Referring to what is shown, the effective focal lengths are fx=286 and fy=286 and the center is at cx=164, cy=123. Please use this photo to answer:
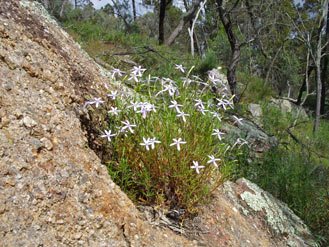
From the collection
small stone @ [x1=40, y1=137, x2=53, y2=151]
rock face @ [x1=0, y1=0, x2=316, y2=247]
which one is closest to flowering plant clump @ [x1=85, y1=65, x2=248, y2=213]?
rock face @ [x1=0, y1=0, x2=316, y2=247]

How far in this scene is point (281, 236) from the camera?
2.33 meters

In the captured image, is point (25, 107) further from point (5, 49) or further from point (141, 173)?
point (141, 173)

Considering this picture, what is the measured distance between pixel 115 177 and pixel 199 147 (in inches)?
22.8

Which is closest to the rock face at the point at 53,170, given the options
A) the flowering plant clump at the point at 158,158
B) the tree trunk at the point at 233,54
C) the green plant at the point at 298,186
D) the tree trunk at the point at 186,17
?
the flowering plant clump at the point at 158,158

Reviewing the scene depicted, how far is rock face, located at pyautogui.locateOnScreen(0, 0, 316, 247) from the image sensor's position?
120 cm

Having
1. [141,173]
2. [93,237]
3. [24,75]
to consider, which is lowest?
[93,237]

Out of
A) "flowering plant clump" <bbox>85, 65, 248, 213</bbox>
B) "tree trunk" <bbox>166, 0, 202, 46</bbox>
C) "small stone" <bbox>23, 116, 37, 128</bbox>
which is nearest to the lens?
"small stone" <bbox>23, 116, 37, 128</bbox>

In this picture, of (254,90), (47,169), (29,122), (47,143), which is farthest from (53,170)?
(254,90)

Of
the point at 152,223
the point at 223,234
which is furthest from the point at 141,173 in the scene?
the point at 223,234

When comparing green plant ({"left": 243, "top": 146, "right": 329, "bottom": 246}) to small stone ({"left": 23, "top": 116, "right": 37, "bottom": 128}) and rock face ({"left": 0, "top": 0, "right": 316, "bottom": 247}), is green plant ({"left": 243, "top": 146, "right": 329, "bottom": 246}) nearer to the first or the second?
rock face ({"left": 0, "top": 0, "right": 316, "bottom": 247})

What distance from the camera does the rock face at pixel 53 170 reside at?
120 cm

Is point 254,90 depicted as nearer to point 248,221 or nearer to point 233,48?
point 233,48

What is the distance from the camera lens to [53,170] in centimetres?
136

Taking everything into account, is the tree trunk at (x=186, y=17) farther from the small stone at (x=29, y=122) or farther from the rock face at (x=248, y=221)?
the small stone at (x=29, y=122)
